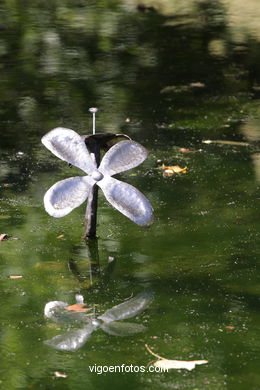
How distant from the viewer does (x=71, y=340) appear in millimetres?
4793

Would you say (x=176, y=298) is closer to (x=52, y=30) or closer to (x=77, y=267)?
(x=77, y=267)

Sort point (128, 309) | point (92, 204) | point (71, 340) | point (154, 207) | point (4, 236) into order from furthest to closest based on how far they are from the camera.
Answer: point (154, 207) → point (4, 236) → point (92, 204) → point (128, 309) → point (71, 340)

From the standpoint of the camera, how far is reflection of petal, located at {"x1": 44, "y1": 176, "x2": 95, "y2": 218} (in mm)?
5629

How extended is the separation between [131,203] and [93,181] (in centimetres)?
29

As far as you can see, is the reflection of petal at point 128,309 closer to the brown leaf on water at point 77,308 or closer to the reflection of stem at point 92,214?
the brown leaf on water at point 77,308

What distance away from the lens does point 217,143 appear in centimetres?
851

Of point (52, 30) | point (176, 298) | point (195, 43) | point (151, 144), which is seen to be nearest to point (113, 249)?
point (176, 298)

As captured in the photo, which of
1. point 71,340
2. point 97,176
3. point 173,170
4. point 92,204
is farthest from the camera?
point 173,170

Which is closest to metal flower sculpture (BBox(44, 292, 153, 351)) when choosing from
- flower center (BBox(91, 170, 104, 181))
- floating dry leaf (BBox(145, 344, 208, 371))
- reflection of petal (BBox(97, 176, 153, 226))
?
floating dry leaf (BBox(145, 344, 208, 371))

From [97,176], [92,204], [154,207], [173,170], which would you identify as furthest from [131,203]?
[173,170]

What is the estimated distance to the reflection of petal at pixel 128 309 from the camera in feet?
16.7

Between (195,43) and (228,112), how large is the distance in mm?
3502

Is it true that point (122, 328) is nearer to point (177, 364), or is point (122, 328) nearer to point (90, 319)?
point (90, 319)

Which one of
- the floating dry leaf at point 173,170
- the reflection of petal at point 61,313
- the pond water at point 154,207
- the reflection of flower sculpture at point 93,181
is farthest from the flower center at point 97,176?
the floating dry leaf at point 173,170
